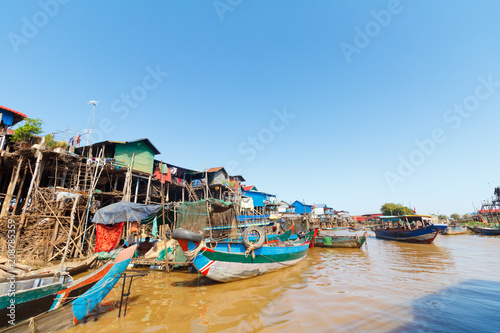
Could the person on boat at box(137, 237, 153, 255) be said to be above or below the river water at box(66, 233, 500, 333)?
above

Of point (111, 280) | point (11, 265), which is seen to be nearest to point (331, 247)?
point (111, 280)

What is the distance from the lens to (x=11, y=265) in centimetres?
768

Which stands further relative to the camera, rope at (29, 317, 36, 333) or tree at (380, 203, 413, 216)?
tree at (380, 203, 413, 216)

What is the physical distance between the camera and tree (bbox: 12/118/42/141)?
14633 millimetres

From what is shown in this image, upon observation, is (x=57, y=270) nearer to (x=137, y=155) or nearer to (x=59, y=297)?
(x=59, y=297)

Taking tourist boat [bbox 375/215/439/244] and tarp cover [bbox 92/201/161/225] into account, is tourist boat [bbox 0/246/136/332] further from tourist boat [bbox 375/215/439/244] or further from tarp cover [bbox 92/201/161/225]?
tourist boat [bbox 375/215/439/244]

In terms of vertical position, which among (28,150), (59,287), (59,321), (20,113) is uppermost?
(20,113)

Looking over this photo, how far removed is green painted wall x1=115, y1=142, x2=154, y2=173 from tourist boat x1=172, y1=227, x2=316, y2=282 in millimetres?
15441

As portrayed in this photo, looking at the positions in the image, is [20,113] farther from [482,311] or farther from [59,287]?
[482,311]

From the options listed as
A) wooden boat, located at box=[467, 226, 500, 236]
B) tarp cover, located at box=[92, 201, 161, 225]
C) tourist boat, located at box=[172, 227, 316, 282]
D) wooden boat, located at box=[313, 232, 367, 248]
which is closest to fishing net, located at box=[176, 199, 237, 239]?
tourist boat, located at box=[172, 227, 316, 282]

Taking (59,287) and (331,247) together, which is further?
(331,247)

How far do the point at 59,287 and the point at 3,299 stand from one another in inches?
41.7

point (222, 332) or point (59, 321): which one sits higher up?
point (59, 321)


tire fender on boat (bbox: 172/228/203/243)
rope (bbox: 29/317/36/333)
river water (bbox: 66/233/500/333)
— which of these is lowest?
river water (bbox: 66/233/500/333)
